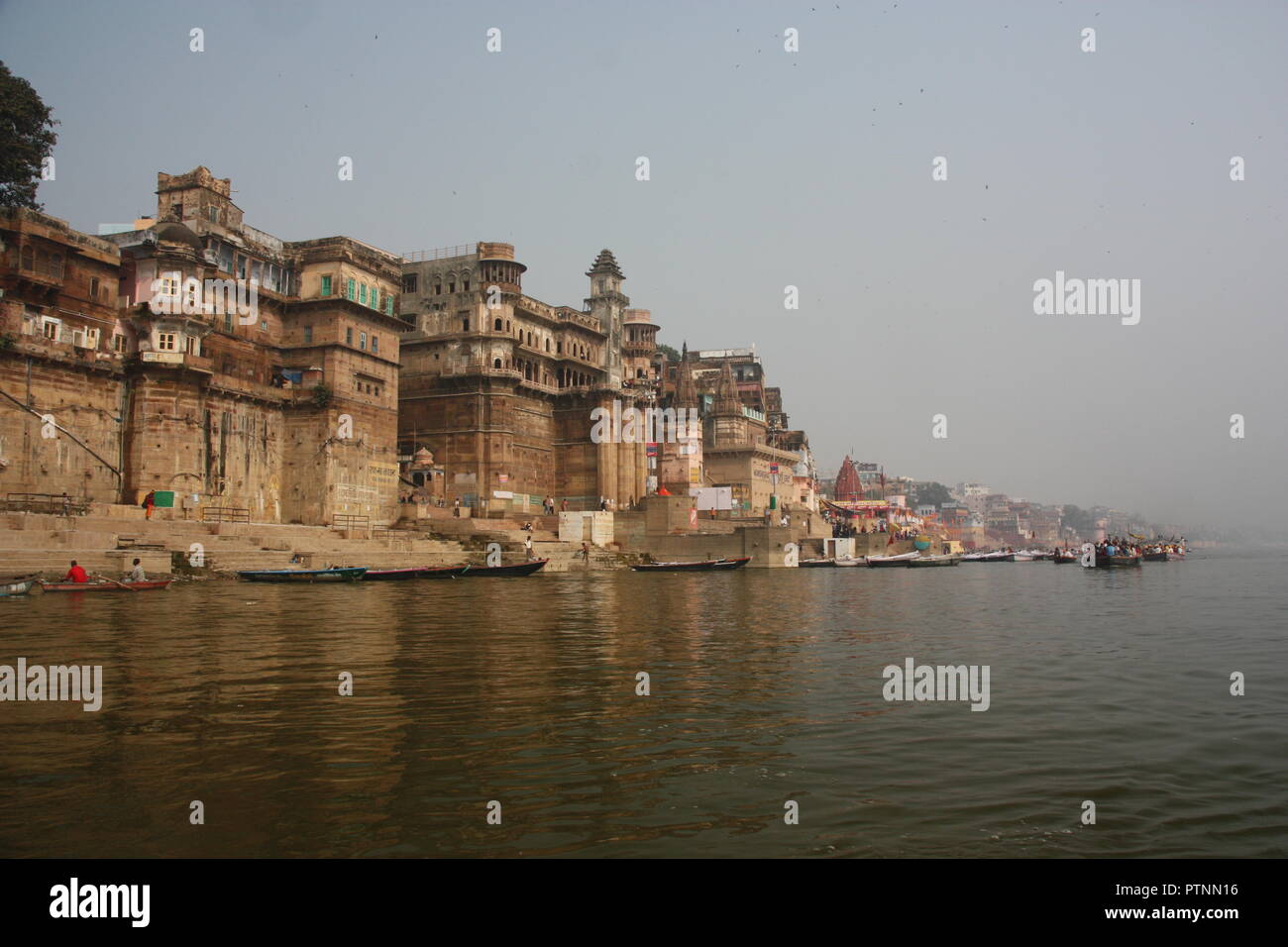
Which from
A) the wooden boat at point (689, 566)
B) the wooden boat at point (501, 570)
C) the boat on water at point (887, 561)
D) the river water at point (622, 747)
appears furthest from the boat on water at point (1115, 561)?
the river water at point (622, 747)

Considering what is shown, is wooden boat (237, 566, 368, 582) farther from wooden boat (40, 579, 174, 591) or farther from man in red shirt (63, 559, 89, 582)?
man in red shirt (63, 559, 89, 582)

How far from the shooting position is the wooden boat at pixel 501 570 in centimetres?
4446

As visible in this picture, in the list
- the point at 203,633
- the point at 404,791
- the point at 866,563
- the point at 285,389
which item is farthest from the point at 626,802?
the point at 866,563

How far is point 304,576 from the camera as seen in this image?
35.7 metres

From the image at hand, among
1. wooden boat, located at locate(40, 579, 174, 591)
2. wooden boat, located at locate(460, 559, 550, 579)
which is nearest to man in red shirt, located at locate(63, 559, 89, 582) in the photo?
wooden boat, located at locate(40, 579, 174, 591)

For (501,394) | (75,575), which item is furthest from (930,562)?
(75,575)

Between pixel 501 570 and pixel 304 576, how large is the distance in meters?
11.5

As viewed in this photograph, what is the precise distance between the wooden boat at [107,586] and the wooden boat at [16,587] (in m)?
0.99

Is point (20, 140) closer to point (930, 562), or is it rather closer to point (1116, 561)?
point (1116, 561)

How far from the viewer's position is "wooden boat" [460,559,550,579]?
44463mm

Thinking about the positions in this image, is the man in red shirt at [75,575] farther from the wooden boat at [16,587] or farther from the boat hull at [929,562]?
the boat hull at [929,562]

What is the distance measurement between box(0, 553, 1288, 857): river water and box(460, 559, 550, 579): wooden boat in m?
24.5
